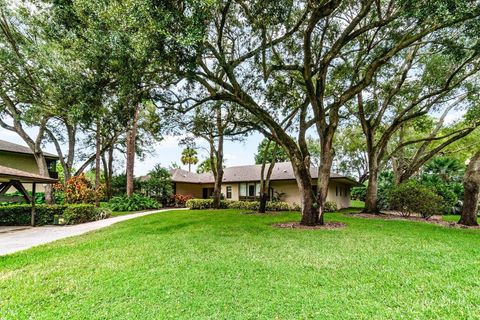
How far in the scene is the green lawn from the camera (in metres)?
3.32

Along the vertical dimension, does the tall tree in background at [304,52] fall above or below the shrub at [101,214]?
above

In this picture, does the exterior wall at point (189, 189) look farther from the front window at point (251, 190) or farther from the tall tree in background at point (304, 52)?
the tall tree in background at point (304, 52)

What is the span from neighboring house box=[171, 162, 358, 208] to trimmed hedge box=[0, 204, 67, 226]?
41.1 ft

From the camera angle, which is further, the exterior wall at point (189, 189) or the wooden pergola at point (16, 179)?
the exterior wall at point (189, 189)

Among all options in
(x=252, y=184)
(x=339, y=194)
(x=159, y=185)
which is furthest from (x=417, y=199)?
(x=159, y=185)

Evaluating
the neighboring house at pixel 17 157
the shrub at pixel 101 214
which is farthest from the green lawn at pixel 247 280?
the neighboring house at pixel 17 157

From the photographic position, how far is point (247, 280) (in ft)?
14.0

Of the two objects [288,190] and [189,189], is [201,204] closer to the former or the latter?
[288,190]

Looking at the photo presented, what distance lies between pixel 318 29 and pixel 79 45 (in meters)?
9.03

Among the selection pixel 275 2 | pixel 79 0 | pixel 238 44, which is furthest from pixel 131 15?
pixel 238 44

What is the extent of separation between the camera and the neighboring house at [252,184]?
2039 cm

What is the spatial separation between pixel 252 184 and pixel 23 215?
1607 centimetres

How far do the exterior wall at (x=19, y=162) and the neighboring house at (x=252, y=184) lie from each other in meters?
11.9

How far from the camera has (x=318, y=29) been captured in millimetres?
10617
